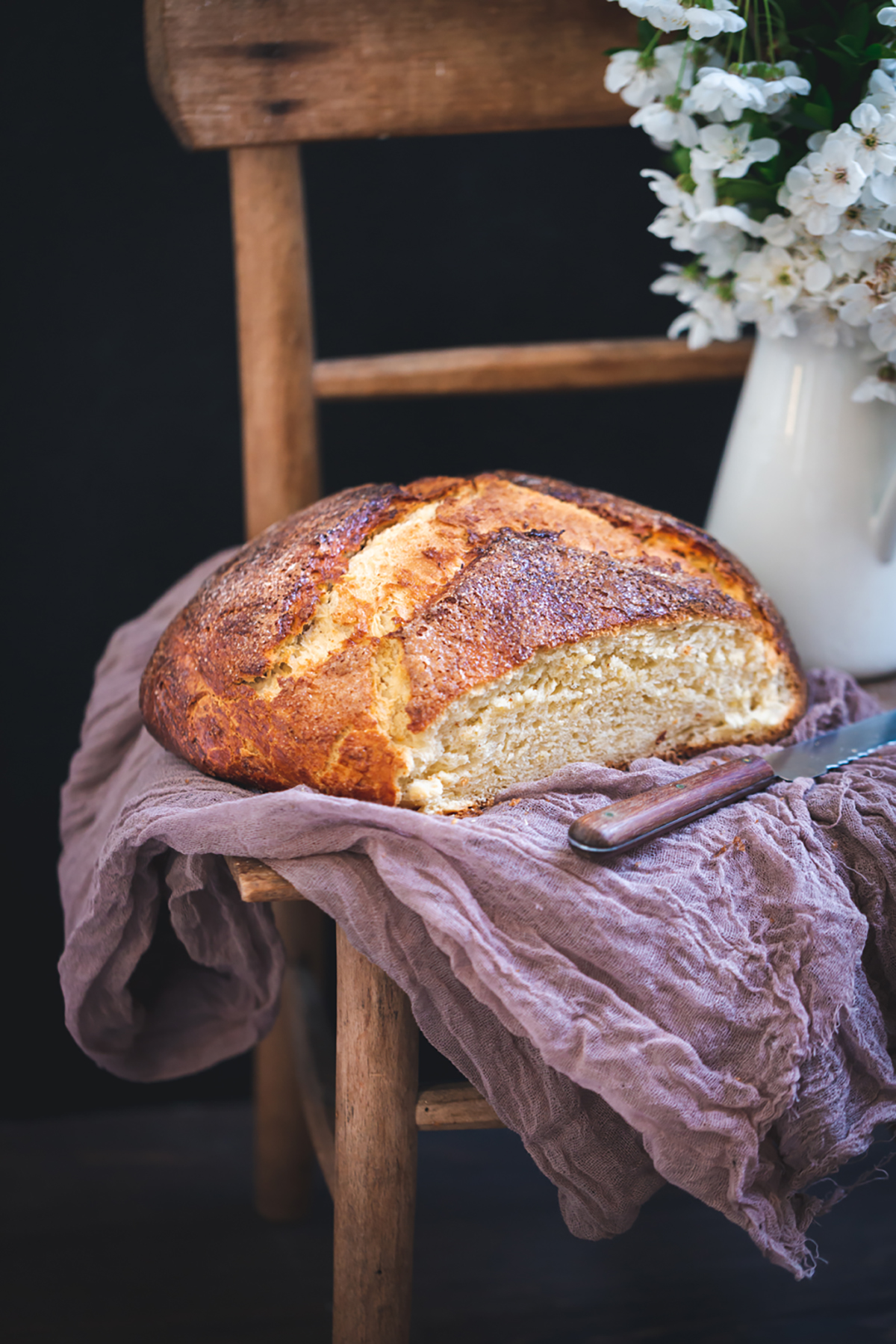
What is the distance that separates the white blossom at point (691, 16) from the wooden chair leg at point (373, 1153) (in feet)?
2.41

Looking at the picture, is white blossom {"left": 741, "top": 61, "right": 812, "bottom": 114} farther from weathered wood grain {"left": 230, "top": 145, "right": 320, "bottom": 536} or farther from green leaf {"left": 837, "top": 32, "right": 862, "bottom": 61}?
weathered wood grain {"left": 230, "top": 145, "right": 320, "bottom": 536}

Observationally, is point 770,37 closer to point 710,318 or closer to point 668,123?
point 668,123

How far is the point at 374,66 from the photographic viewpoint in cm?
111

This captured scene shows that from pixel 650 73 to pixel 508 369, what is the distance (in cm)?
35

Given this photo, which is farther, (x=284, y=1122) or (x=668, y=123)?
(x=284, y=1122)

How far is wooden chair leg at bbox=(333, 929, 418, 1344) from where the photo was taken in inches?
31.0

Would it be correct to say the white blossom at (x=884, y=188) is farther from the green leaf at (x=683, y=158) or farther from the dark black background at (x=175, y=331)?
the dark black background at (x=175, y=331)

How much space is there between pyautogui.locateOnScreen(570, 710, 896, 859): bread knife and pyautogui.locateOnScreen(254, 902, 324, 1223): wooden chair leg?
2.34 feet

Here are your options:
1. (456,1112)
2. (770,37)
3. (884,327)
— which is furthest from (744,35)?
(456,1112)

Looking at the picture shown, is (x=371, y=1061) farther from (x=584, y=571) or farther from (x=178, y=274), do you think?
(x=178, y=274)

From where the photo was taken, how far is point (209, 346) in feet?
4.55

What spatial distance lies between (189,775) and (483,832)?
26 centimetres

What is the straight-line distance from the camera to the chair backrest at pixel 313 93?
42.7 inches

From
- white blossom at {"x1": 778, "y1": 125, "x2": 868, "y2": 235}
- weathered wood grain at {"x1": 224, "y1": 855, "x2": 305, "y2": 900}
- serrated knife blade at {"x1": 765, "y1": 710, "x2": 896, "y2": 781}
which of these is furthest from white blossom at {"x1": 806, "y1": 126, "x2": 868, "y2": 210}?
weathered wood grain at {"x1": 224, "y1": 855, "x2": 305, "y2": 900}
